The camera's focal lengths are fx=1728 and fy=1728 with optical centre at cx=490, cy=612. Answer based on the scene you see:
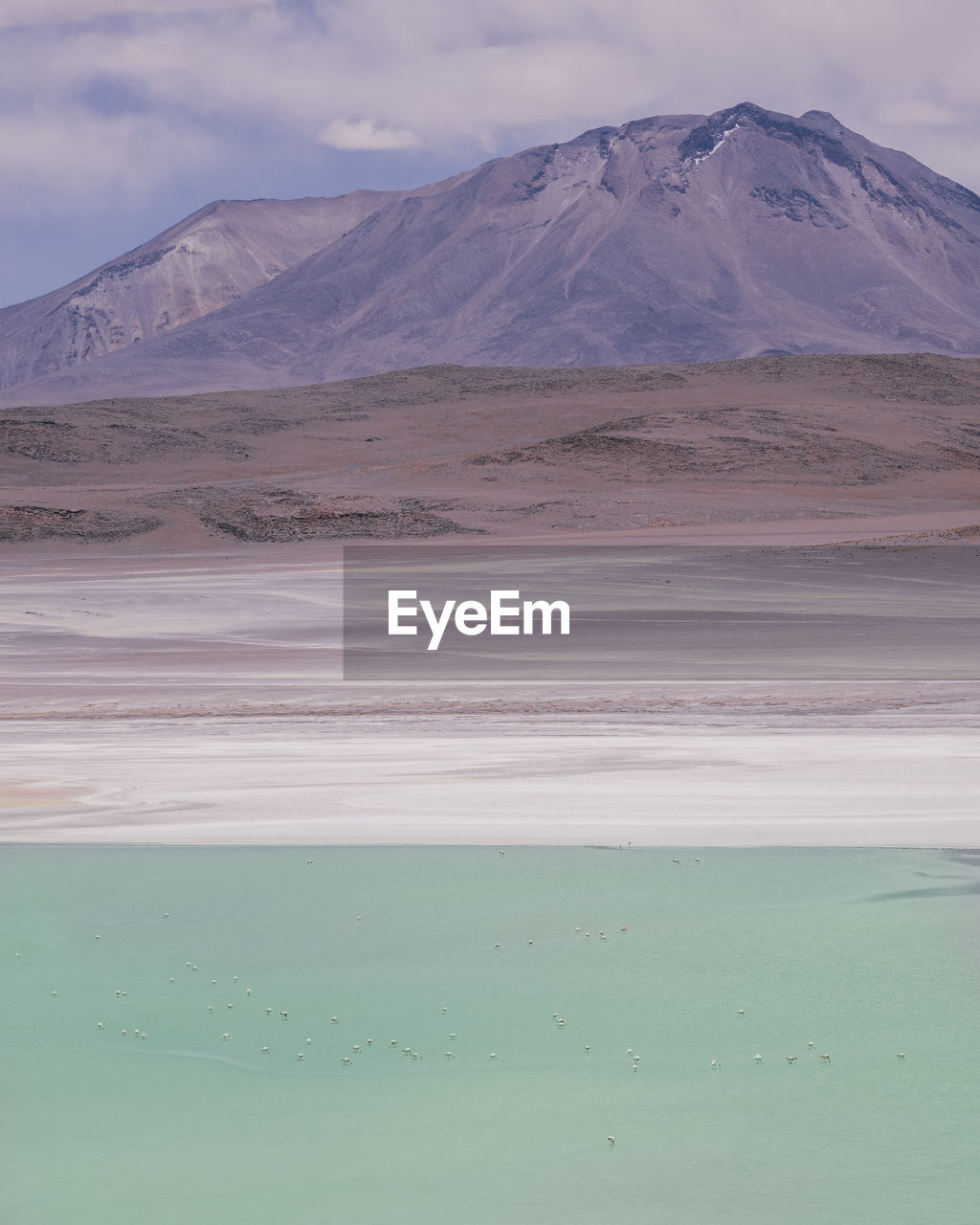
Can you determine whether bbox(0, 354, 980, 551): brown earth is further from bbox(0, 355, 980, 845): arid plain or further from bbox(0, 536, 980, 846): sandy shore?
bbox(0, 536, 980, 846): sandy shore

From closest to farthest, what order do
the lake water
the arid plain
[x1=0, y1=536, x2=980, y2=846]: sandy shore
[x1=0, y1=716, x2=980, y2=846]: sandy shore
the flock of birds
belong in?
the lake water < the flock of birds < [x1=0, y1=716, x2=980, y2=846]: sandy shore < [x1=0, y1=536, x2=980, y2=846]: sandy shore < the arid plain

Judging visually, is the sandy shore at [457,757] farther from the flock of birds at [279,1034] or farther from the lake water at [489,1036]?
the flock of birds at [279,1034]

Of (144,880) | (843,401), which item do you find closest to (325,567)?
(144,880)
